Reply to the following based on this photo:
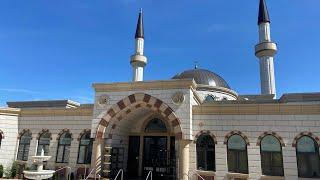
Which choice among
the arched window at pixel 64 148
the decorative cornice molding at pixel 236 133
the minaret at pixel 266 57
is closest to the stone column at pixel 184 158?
the decorative cornice molding at pixel 236 133

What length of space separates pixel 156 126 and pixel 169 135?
3.42 ft

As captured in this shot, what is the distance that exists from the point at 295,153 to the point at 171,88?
623cm

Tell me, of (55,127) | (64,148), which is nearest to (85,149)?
(64,148)

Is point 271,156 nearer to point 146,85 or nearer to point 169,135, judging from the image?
point 169,135

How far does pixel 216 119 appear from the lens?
13.8 m

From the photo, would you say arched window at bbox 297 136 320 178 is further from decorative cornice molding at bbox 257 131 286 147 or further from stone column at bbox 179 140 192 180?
stone column at bbox 179 140 192 180

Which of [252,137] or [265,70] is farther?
[265,70]

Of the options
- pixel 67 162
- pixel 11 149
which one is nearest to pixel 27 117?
pixel 11 149

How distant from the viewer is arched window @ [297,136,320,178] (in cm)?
1229

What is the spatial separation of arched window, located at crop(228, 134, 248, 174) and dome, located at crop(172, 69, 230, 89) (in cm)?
1057

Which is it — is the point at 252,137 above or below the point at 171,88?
below

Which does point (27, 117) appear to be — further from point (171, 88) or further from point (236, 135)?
point (236, 135)

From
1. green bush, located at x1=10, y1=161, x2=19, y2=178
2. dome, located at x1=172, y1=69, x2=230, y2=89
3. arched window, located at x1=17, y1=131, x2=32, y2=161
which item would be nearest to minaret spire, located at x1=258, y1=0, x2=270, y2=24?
dome, located at x1=172, y1=69, x2=230, y2=89

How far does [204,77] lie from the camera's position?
2411 centimetres
